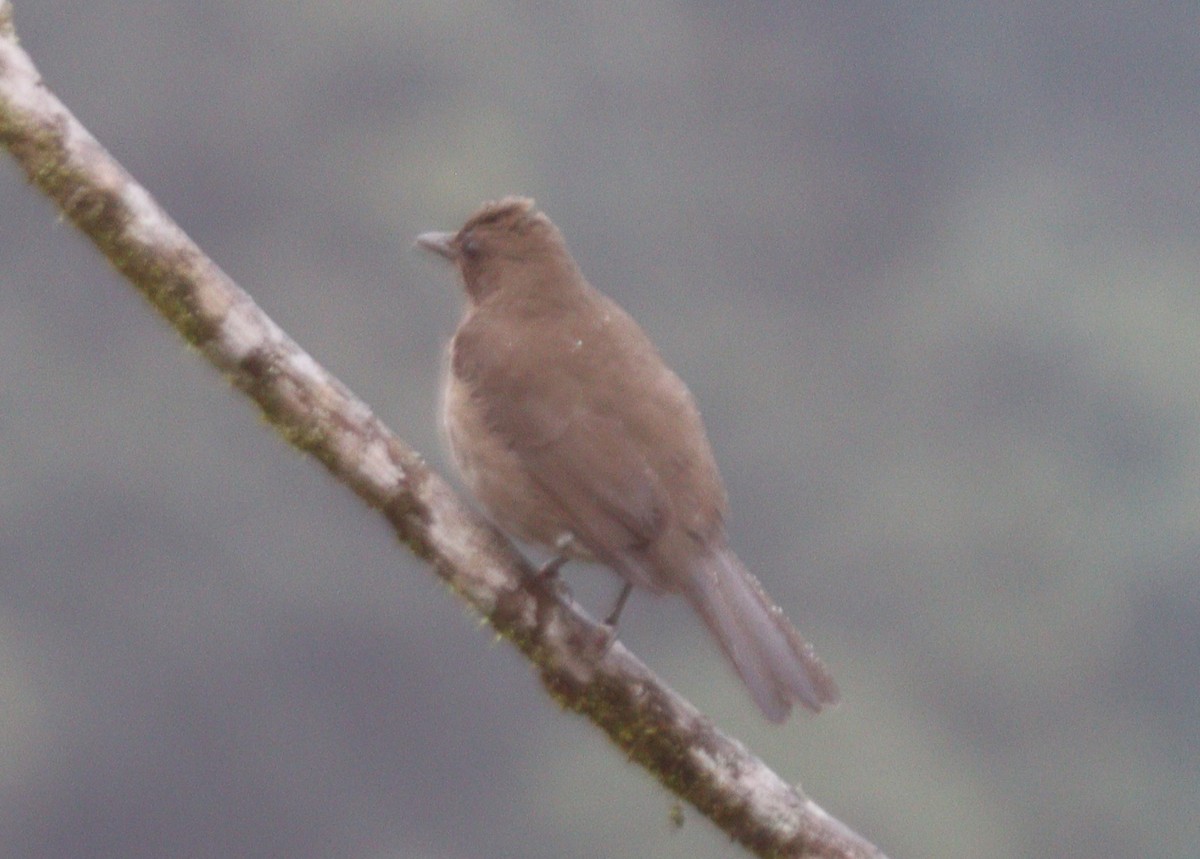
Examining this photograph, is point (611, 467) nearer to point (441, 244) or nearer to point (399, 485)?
point (399, 485)

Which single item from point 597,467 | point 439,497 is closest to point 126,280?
point 439,497

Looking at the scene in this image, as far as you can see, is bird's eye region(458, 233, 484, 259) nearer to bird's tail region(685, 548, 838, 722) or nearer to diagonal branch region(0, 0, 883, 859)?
diagonal branch region(0, 0, 883, 859)

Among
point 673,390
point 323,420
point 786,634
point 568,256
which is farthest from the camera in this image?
point 568,256

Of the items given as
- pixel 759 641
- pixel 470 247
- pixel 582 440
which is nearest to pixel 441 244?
pixel 470 247

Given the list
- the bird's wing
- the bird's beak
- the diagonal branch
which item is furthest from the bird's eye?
the diagonal branch

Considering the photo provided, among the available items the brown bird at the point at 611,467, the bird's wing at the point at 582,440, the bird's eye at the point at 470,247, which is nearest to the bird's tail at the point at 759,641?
the brown bird at the point at 611,467

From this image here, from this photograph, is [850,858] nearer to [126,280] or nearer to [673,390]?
[673,390]
